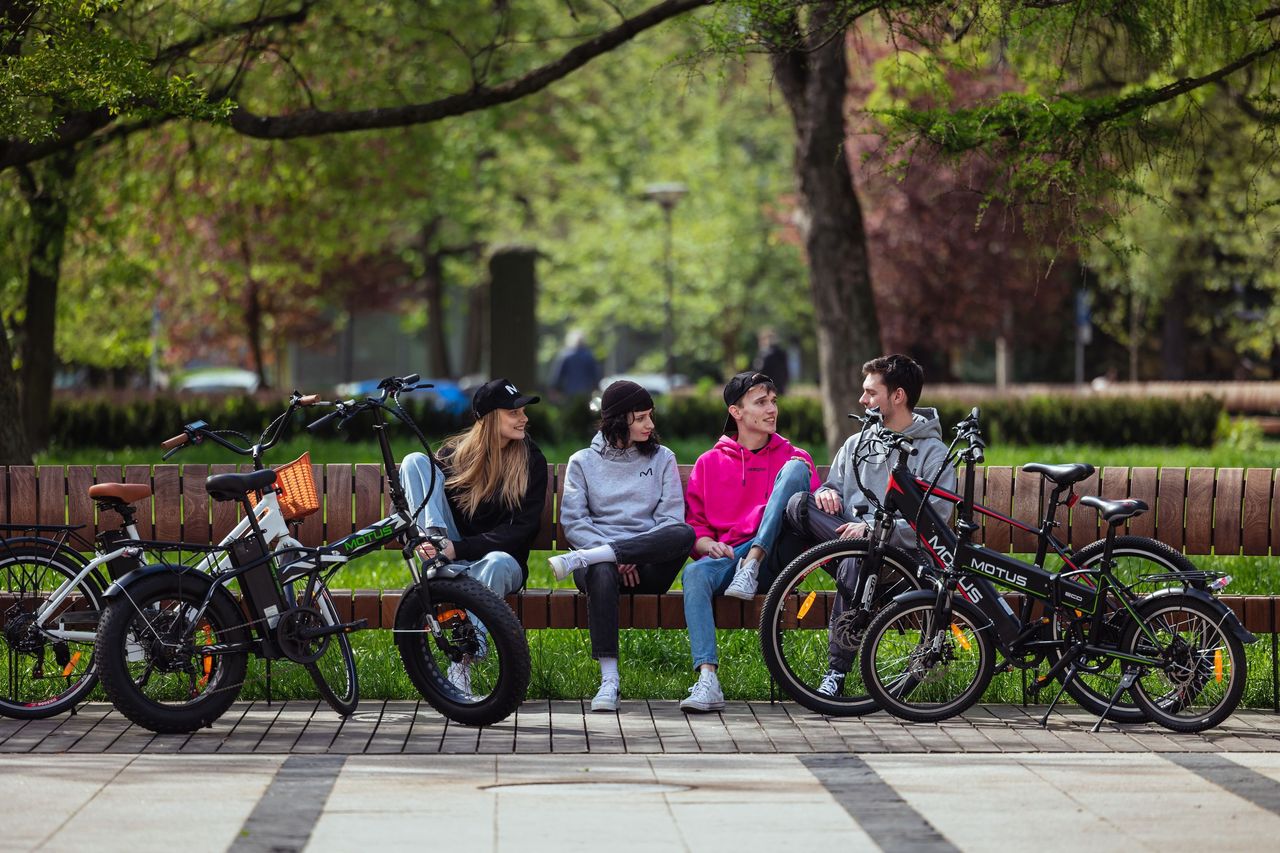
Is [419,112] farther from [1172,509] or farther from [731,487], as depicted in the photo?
[1172,509]

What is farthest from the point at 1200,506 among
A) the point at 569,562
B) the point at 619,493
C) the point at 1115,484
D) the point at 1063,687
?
the point at 569,562

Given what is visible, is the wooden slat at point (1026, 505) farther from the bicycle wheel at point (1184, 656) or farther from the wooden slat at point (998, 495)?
the bicycle wheel at point (1184, 656)

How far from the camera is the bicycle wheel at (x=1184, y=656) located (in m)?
6.95

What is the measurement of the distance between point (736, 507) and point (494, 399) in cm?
112

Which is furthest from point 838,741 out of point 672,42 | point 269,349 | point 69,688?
point 269,349

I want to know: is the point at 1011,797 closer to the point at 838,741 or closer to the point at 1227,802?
the point at 1227,802

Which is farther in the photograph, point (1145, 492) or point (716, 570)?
point (1145, 492)

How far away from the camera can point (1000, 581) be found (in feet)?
23.5

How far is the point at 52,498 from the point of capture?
801 cm

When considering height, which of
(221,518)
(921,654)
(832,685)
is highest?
(221,518)

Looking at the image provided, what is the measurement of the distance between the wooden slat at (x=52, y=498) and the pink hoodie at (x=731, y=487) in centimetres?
268

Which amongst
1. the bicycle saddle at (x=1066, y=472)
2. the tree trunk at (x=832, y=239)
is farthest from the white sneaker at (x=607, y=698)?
the tree trunk at (x=832, y=239)

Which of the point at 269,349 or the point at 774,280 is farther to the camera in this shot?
the point at 269,349

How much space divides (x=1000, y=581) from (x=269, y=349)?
40068 mm
